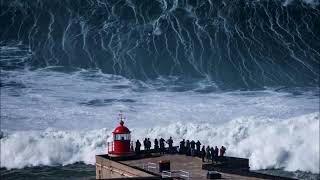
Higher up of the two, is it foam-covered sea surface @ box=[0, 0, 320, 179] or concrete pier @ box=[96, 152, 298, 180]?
foam-covered sea surface @ box=[0, 0, 320, 179]

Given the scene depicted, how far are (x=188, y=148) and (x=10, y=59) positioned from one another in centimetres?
4829

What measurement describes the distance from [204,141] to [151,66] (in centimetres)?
1896

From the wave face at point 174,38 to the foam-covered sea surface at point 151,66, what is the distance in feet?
0.41

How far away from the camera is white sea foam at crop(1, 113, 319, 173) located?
5522cm

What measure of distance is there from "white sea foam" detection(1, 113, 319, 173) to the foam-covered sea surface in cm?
25

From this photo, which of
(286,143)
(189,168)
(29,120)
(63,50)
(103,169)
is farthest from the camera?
(63,50)

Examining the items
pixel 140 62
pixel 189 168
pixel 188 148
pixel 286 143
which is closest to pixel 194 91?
pixel 140 62

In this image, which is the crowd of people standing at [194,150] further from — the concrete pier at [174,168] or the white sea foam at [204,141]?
the white sea foam at [204,141]

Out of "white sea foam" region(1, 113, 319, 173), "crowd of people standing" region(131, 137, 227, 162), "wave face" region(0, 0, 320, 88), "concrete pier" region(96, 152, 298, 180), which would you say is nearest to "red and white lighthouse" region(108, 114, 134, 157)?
"concrete pier" region(96, 152, 298, 180)

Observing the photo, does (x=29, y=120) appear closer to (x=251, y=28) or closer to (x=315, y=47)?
(x=251, y=28)

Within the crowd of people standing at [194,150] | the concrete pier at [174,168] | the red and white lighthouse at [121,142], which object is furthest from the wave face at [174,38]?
the red and white lighthouse at [121,142]

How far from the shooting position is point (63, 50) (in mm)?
79188

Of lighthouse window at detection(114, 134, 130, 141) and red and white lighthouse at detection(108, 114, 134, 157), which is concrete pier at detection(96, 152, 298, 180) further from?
lighthouse window at detection(114, 134, 130, 141)

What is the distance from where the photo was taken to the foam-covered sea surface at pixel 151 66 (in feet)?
230
